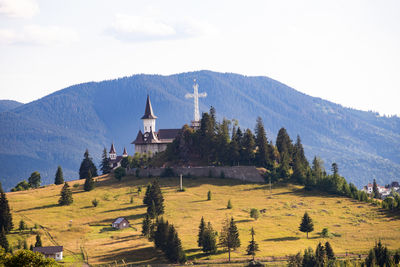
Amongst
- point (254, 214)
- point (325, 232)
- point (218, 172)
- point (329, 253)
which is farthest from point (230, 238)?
point (218, 172)

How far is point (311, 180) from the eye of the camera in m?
134

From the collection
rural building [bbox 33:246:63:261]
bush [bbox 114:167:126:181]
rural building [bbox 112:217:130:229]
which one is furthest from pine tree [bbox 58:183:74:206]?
rural building [bbox 33:246:63:261]

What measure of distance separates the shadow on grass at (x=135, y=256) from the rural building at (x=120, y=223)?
45.6 feet

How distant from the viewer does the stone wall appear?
139500 millimetres

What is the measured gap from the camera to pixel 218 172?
142 metres

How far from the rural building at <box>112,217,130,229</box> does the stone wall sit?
1425 inches

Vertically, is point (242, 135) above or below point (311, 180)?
above

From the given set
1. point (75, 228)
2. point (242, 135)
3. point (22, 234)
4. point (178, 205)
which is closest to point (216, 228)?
point (178, 205)

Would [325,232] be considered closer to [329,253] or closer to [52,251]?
[329,253]

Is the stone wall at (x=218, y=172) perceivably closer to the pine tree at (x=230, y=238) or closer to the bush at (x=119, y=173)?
the bush at (x=119, y=173)

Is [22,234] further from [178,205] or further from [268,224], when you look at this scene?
[268,224]

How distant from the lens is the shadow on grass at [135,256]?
3496 inches

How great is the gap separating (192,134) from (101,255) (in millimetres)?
64524

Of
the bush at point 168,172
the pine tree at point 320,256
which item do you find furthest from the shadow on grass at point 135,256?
→ the bush at point 168,172
